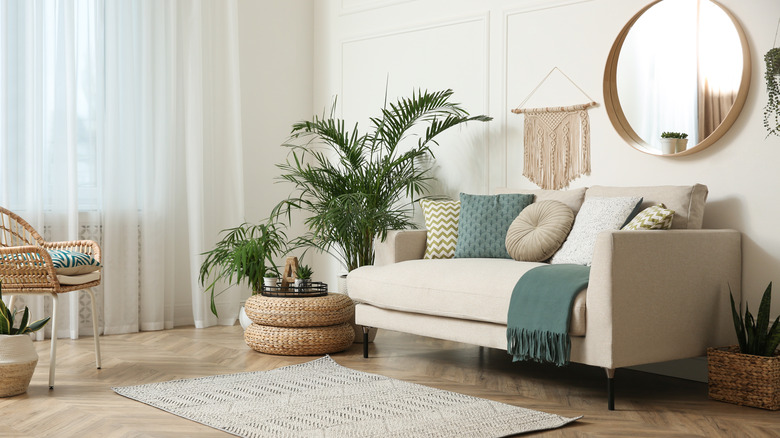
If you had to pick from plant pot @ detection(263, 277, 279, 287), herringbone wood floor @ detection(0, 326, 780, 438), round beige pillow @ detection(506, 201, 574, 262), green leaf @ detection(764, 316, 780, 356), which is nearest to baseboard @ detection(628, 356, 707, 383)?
herringbone wood floor @ detection(0, 326, 780, 438)

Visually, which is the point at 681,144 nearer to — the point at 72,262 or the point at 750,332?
the point at 750,332

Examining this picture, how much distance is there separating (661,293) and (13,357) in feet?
8.47

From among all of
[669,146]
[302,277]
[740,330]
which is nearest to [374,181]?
[302,277]

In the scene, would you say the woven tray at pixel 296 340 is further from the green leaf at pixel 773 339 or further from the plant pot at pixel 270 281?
the green leaf at pixel 773 339

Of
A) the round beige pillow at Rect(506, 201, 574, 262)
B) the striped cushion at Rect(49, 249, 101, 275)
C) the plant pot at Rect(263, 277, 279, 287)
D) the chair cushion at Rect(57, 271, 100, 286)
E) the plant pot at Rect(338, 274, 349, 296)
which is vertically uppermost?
the round beige pillow at Rect(506, 201, 574, 262)

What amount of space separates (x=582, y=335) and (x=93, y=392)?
2.00 m

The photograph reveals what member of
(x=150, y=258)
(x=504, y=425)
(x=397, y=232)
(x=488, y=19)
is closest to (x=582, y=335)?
(x=504, y=425)

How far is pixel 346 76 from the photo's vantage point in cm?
569

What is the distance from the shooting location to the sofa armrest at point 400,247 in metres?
4.20

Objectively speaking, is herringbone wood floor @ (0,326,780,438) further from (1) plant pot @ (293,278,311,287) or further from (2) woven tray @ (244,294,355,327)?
(1) plant pot @ (293,278,311,287)

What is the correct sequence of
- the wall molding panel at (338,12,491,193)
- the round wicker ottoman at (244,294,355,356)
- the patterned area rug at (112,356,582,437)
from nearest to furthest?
the patterned area rug at (112,356,582,437) → the round wicker ottoman at (244,294,355,356) → the wall molding panel at (338,12,491,193)

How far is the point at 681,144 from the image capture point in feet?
12.3

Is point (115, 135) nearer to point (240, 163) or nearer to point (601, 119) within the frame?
point (240, 163)

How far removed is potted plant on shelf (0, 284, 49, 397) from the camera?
3.07 metres
